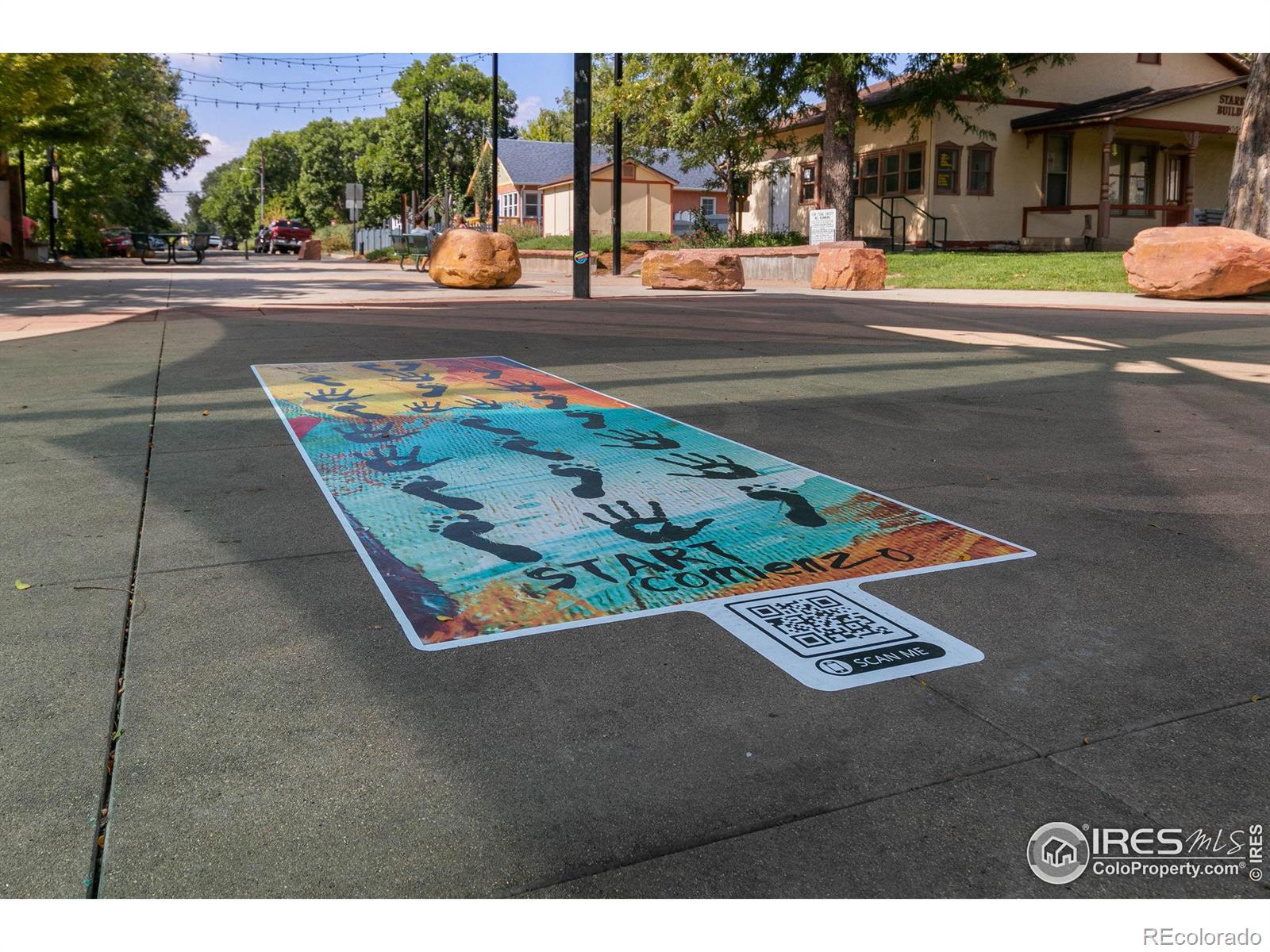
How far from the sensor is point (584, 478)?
17.2ft

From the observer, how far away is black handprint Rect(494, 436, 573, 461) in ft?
18.7

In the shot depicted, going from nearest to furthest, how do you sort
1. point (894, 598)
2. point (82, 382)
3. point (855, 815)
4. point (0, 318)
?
point (855, 815)
point (894, 598)
point (82, 382)
point (0, 318)

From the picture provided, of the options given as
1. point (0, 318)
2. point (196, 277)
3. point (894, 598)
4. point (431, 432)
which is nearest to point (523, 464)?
point (431, 432)

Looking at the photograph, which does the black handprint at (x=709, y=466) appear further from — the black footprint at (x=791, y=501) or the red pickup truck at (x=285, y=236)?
the red pickup truck at (x=285, y=236)

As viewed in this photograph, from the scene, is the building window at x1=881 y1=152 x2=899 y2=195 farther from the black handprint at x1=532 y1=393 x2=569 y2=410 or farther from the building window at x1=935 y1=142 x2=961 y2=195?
the black handprint at x1=532 y1=393 x2=569 y2=410

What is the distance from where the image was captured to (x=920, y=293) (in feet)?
→ 60.8

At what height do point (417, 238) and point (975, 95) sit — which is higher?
point (975, 95)

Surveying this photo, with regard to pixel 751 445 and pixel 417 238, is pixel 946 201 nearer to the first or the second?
pixel 417 238

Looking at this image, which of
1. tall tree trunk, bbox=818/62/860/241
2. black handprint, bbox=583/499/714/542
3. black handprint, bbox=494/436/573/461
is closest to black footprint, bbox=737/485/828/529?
black handprint, bbox=583/499/714/542

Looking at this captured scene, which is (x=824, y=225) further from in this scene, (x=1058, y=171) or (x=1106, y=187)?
(x=1058, y=171)

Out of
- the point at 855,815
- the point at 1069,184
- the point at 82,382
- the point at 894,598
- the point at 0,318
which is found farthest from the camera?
the point at 1069,184

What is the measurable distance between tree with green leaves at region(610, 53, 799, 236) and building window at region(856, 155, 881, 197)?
2.67 m

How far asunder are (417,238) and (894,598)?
2681cm

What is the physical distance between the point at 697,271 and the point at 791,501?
15.9m
